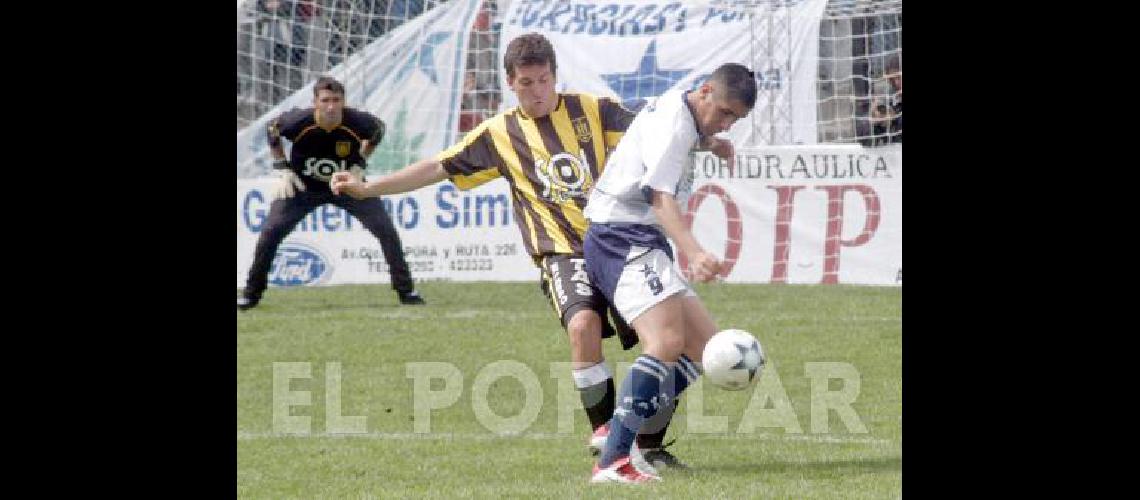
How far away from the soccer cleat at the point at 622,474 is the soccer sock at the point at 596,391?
0.88 metres

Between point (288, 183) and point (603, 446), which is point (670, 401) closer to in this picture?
point (603, 446)

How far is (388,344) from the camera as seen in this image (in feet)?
45.8

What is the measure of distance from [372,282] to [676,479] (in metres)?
11.2

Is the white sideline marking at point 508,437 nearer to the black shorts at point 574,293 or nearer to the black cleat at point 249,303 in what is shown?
the black shorts at point 574,293

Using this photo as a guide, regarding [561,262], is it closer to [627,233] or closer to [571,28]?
[627,233]

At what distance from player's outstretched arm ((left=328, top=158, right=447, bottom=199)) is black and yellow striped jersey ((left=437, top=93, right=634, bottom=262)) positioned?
0.09m

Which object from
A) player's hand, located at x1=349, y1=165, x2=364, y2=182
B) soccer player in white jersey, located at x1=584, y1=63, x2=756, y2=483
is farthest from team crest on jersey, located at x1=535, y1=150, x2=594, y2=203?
player's hand, located at x1=349, y1=165, x2=364, y2=182

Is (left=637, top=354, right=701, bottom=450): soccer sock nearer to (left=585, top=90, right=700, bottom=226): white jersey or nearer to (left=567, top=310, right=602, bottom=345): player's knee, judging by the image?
(left=567, top=310, right=602, bottom=345): player's knee

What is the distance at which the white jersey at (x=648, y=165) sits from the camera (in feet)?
26.9

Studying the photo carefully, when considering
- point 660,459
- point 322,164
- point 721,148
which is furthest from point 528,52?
point 322,164

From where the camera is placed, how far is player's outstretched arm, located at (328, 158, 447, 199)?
9133mm

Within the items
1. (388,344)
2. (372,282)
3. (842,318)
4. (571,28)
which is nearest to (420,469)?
(388,344)

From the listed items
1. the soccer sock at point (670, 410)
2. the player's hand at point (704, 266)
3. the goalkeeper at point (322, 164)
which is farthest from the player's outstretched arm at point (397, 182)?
the goalkeeper at point (322, 164)

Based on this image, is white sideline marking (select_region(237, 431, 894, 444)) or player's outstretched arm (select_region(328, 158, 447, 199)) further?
white sideline marking (select_region(237, 431, 894, 444))
